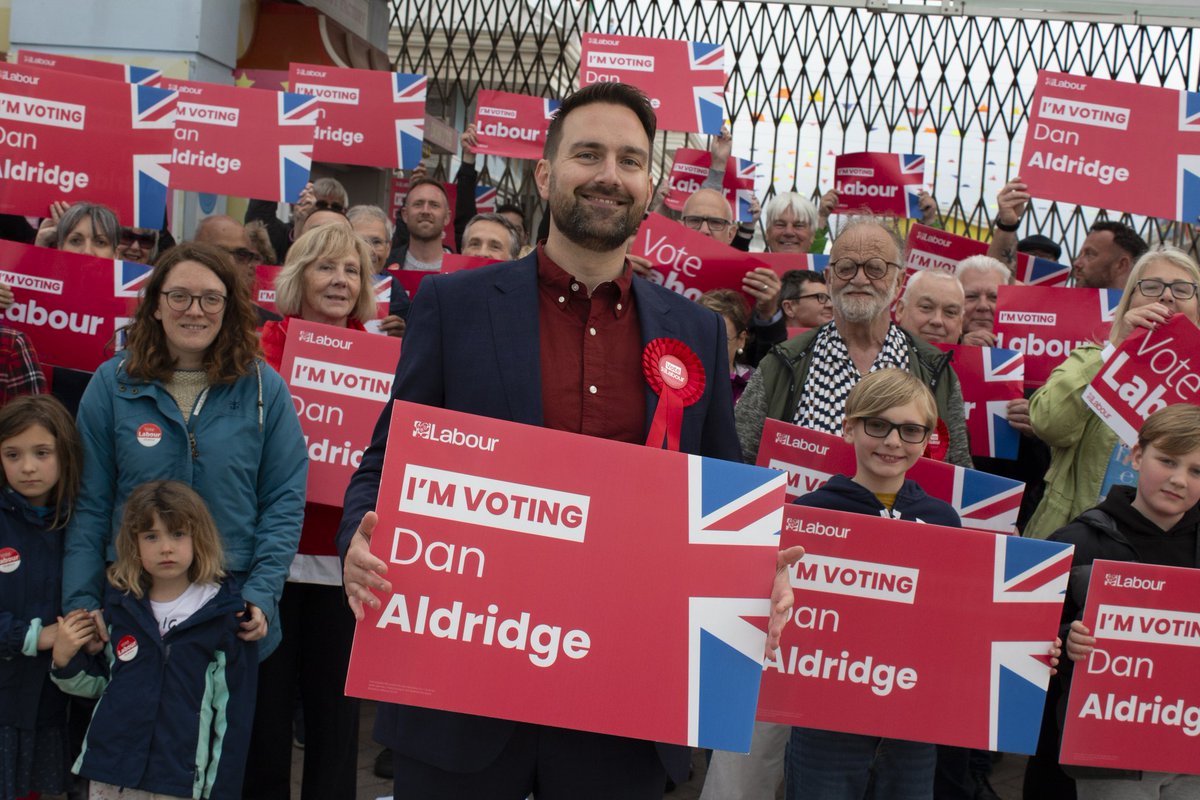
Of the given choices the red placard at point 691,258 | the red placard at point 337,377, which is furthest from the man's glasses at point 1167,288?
the red placard at point 337,377

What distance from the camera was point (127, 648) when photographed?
3.29m

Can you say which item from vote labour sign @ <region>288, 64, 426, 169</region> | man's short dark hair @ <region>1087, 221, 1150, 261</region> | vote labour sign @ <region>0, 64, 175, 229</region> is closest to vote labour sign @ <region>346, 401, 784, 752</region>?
vote labour sign @ <region>0, 64, 175, 229</region>

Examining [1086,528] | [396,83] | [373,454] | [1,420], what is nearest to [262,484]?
[1,420]

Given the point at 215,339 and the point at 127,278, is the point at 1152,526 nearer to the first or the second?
the point at 215,339

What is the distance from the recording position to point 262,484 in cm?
362

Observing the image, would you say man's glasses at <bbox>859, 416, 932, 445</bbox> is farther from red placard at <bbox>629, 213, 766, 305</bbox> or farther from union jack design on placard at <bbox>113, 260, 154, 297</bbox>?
union jack design on placard at <bbox>113, 260, 154, 297</bbox>

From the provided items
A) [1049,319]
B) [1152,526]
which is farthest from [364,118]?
[1152,526]

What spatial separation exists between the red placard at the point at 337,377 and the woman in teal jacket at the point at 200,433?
15.8 inches

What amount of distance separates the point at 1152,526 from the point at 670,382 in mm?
1913

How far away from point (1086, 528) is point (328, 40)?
7.87m

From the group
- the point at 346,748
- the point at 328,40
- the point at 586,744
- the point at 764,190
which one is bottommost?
the point at 346,748

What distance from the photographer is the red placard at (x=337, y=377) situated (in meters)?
4.06

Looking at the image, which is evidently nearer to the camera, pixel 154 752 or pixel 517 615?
pixel 517 615

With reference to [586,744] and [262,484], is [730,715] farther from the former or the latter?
[262,484]
